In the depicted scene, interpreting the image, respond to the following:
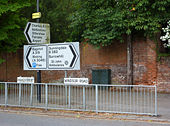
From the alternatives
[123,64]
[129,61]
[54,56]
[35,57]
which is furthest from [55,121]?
[123,64]

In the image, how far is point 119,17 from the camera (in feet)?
50.9

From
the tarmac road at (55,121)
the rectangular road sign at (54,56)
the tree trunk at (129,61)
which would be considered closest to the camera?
the tarmac road at (55,121)

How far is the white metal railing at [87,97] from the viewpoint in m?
9.75

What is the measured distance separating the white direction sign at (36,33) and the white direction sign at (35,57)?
0.41 m

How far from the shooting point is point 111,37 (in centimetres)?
1627

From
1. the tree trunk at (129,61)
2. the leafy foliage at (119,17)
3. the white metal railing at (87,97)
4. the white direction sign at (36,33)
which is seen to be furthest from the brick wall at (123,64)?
the white direction sign at (36,33)

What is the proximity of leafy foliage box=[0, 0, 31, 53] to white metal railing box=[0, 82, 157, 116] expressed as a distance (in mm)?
4879

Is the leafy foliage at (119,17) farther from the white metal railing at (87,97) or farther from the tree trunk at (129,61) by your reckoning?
the white metal railing at (87,97)

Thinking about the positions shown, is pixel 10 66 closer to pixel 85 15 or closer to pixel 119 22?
pixel 85 15

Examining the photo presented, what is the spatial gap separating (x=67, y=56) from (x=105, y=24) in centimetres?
643

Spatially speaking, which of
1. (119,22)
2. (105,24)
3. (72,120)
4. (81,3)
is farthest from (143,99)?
(81,3)

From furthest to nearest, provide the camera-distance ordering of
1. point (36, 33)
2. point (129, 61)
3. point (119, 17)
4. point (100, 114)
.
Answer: point (129, 61) → point (119, 17) → point (36, 33) → point (100, 114)

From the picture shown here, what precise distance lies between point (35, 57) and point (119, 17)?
609 centimetres

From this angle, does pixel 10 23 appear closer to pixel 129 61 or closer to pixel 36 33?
pixel 36 33
